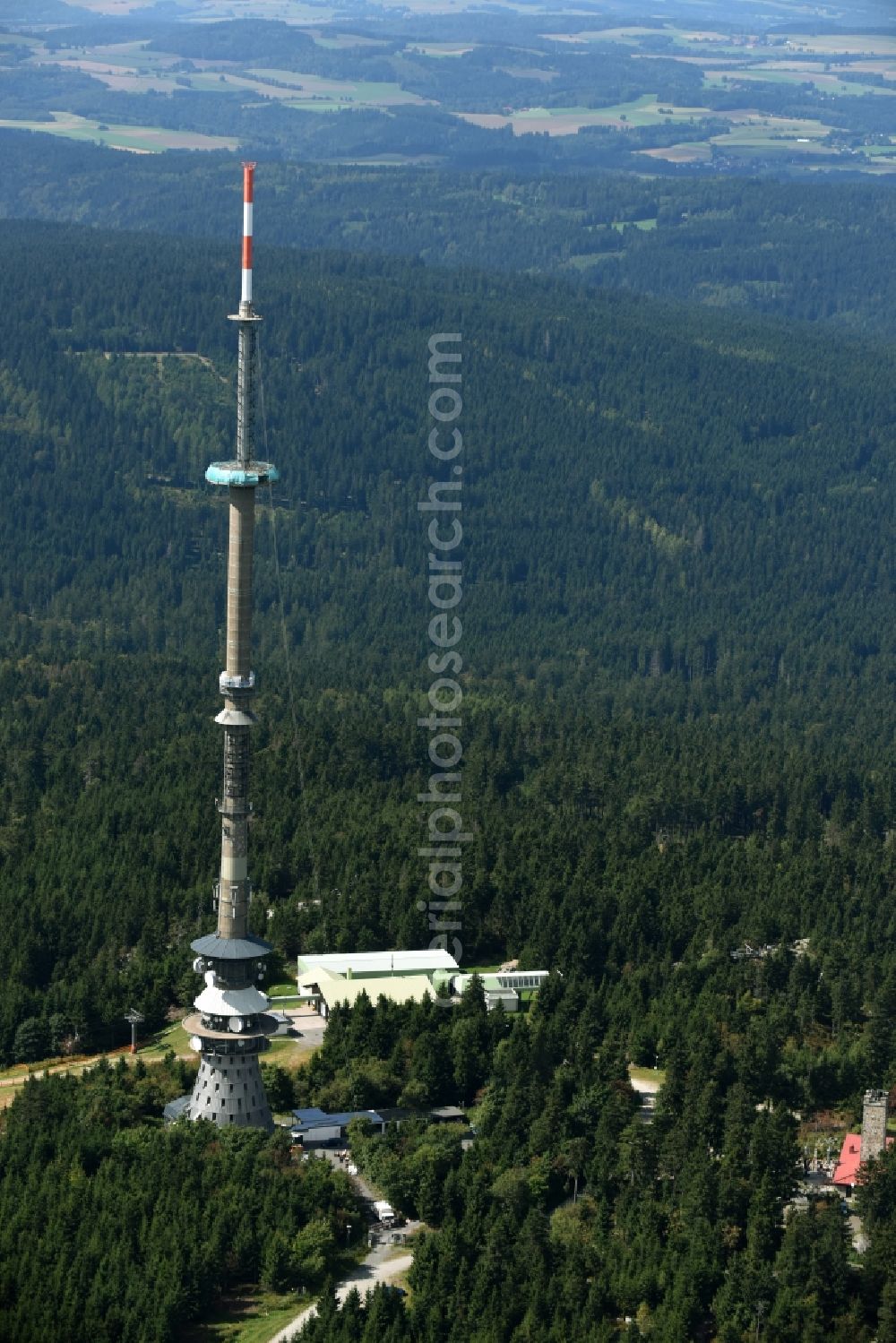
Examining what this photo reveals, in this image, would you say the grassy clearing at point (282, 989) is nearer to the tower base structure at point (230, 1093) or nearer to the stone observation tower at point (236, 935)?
the stone observation tower at point (236, 935)

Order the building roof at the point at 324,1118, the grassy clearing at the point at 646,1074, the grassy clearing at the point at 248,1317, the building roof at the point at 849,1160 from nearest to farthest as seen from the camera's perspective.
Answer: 1. the grassy clearing at the point at 248,1317
2. the building roof at the point at 849,1160
3. the building roof at the point at 324,1118
4. the grassy clearing at the point at 646,1074

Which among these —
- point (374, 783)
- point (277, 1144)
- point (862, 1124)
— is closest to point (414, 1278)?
point (277, 1144)

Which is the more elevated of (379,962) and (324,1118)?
(324,1118)

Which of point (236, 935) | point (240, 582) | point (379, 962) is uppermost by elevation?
point (240, 582)

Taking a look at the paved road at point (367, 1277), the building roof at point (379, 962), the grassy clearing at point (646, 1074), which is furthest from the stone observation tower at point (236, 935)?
the building roof at point (379, 962)

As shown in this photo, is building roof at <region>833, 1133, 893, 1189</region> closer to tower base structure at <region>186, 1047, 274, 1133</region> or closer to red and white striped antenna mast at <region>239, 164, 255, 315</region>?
tower base structure at <region>186, 1047, 274, 1133</region>

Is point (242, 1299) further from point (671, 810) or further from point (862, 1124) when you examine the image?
point (671, 810)

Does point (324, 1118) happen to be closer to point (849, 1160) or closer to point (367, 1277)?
point (367, 1277)

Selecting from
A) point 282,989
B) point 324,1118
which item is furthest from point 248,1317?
point 282,989
